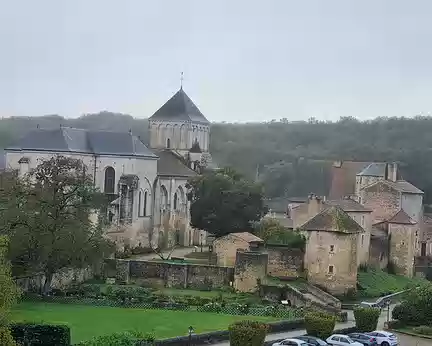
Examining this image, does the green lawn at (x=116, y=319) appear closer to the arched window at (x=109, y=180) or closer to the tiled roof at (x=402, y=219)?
the tiled roof at (x=402, y=219)

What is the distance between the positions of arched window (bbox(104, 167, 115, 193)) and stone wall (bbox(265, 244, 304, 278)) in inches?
666

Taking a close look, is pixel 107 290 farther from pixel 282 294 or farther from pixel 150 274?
pixel 282 294

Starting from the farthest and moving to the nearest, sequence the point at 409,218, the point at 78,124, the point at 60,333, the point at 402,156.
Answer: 1. the point at 78,124
2. the point at 402,156
3. the point at 409,218
4. the point at 60,333

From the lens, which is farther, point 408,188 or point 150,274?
point 408,188

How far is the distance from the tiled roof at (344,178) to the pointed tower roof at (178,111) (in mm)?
13448

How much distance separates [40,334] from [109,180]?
111 ft

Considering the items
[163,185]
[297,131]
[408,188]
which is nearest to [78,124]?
[297,131]

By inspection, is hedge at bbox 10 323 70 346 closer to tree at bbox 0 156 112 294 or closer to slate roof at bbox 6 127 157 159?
tree at bbox 0 156 112 294

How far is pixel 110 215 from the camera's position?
60.4 metres

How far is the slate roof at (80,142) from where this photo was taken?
60219mm

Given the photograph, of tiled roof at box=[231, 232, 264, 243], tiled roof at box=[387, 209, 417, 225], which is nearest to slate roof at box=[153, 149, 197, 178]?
tiled roof at box=[231, 232, 264, 243]

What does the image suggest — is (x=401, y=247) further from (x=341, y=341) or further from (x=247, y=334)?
(x=247, y=334)

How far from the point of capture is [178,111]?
254 feet

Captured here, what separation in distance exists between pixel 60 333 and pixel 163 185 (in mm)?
40451
